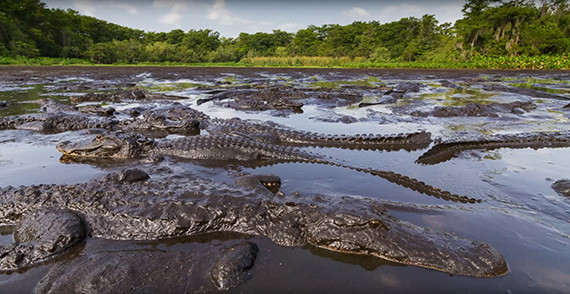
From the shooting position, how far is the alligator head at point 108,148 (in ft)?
16.8

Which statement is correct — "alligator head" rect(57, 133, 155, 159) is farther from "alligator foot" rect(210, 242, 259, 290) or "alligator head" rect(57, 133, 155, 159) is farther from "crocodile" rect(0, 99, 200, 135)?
"alligator foot" rect(210, 242, 259, 290)

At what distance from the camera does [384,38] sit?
58.9 meters

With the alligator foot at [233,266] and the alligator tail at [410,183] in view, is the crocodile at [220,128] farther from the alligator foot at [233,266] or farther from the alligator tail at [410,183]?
the alligator foot at [233,266]

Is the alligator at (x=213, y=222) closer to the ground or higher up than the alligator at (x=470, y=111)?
closer to the ground

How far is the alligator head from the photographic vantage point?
5.12m

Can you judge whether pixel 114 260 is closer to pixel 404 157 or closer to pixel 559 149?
pixel 404 157

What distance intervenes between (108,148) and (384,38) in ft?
206

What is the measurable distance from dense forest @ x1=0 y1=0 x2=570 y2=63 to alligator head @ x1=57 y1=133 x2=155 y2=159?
41973 millimetres

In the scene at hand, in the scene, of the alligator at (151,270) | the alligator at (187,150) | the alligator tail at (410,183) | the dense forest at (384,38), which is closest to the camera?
the alligator at (151,270)

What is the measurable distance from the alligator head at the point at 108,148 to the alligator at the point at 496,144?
5066mm

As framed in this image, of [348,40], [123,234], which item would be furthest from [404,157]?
[348,40]

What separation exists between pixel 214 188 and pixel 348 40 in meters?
62.9

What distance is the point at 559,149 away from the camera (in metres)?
5.46

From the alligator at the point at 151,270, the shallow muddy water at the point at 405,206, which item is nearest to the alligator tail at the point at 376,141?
the shallow muddy water at the point at 405,206
